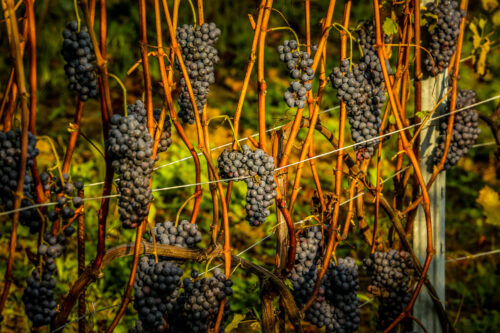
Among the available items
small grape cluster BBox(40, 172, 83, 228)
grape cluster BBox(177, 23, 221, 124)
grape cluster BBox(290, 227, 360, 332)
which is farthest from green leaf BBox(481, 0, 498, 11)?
small grape cluster BBox(40, 172, 83, 228)

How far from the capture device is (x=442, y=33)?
170 cm

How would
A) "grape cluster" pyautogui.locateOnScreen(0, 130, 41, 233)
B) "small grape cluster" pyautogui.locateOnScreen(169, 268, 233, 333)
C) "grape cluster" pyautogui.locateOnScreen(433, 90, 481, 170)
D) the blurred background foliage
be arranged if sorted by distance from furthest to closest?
1. the blurred background foliage
2. "grape cluster" pyautogui.locateOnScreen(433, 90, 481, 170)
3. "small grape cluster" pyautogui.locateOnScreen(169, 268, 233, 333)
4. "grape cluster" pyautogui.locateOnScreen(0, 130, 41, 233)

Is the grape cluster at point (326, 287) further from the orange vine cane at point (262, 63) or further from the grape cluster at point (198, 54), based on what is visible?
the grape cluster at point (198, 54)

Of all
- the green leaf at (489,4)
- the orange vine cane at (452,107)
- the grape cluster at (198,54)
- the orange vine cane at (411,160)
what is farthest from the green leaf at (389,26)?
the green leaf at (489,4)

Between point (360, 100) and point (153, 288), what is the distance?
79 centimetres

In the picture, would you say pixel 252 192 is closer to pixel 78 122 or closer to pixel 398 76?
pixel 78 122

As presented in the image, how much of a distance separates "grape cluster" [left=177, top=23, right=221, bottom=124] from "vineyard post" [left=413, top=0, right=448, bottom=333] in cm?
88

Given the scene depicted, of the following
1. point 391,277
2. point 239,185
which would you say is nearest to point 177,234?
point 391,277

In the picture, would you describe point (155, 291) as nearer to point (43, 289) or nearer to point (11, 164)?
point (43, 289)

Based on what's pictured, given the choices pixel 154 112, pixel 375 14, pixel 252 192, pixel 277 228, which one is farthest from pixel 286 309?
pixel 375 14

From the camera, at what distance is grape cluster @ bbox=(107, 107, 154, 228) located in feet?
3.50

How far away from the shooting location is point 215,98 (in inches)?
185

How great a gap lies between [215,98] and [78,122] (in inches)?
140

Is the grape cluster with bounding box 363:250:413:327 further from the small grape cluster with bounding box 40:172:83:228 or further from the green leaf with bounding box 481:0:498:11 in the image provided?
the green leaf with bounding box 481:0:498:11
